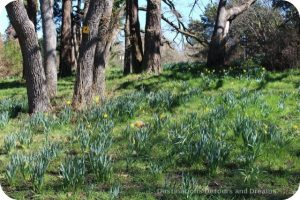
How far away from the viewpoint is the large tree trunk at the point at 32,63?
7.24 metres

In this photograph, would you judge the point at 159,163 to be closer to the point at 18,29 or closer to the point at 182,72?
the point at 18,29

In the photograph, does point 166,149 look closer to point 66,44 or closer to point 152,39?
point 152,39

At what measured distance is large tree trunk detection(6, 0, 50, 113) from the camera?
7238 mm

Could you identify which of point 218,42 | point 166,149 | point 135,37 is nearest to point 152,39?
point 135,37

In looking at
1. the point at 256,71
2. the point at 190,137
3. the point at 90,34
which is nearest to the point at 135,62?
the point at 256,71

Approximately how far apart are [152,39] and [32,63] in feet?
15.7

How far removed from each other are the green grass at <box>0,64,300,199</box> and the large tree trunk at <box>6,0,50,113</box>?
0.90ft

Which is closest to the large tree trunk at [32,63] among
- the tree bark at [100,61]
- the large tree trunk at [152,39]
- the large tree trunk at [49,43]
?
the tree bark at [100,61]

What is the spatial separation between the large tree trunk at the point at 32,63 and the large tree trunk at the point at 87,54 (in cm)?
60

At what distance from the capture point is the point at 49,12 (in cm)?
1053

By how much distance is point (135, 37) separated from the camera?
12.5 meters

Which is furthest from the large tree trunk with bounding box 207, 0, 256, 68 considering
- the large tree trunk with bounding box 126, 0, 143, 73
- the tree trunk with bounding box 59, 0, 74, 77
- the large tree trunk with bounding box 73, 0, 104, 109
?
the tree trunk with bounding box 59, 0, 74, 77

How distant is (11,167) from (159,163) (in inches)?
57.0

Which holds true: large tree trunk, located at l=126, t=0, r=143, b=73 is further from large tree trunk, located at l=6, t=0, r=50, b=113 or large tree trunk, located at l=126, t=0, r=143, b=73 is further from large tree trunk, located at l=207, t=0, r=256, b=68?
large tree trunk, located at l=6, t=0, r=50, b=113
